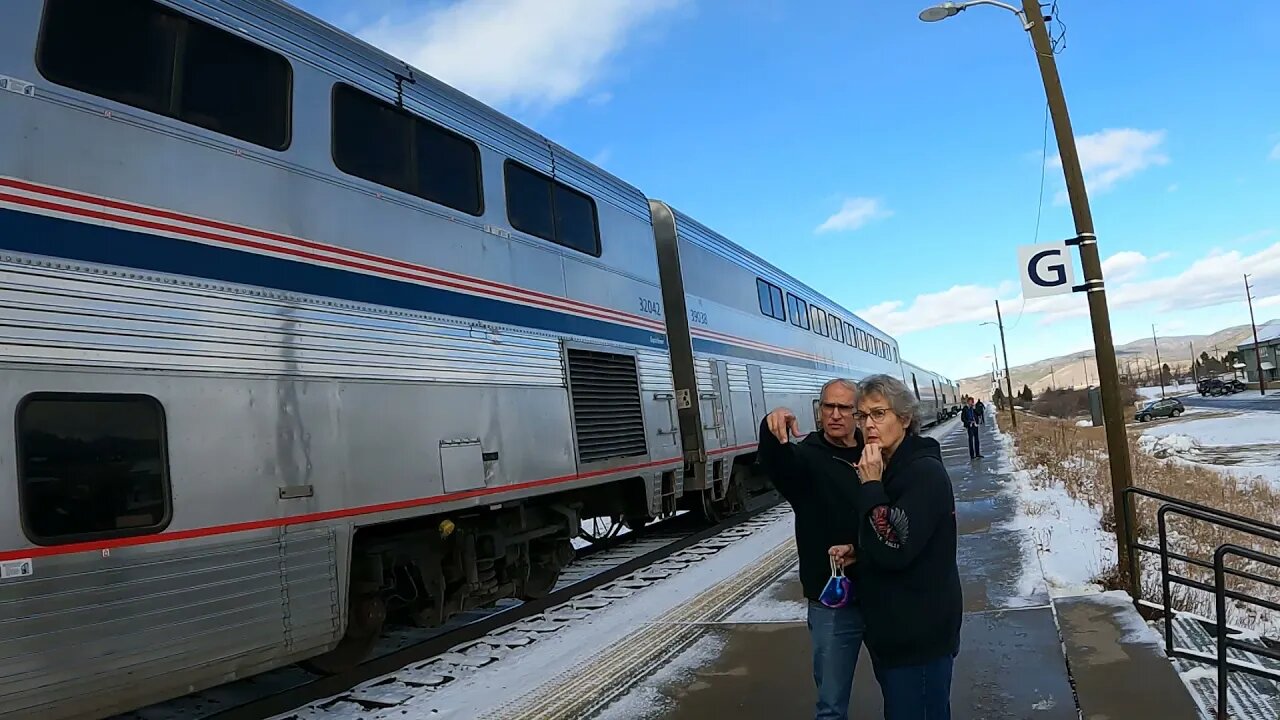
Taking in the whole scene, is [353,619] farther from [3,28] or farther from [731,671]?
[3,28]

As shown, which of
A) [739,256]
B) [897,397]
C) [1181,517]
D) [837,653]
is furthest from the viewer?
[739,256]

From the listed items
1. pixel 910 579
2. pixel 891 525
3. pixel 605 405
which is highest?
pixel 605 405

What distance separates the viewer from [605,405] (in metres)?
7.88

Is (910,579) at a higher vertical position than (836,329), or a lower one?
lower

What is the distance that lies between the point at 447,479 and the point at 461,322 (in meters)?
1.12

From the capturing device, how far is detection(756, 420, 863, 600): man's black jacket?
324 cm

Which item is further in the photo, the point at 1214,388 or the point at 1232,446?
the point at 1214,388

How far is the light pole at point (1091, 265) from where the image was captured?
679 centimetres

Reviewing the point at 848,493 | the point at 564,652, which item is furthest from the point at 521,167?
the point at 848,493

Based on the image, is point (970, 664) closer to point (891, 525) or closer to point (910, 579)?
point (910, 579)

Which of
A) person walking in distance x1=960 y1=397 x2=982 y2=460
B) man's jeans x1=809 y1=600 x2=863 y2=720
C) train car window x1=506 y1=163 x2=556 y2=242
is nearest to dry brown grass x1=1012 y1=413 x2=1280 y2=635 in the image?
person walking in distance x1=960 y1=397 x2=982 y2=460

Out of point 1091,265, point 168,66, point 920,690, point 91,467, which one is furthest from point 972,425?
point 91,467

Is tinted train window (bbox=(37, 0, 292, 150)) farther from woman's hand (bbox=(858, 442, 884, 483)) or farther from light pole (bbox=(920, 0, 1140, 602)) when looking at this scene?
light pole (bbox=(920, 0, 1140, 602))

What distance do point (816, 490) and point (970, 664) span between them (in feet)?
8.11
